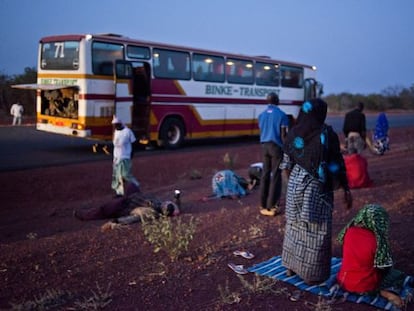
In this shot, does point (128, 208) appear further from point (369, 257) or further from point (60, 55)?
point (60, 55)

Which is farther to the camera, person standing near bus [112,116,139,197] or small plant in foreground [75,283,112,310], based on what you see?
person standing near bus [112,116,139,197]

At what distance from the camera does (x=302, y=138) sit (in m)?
4.23

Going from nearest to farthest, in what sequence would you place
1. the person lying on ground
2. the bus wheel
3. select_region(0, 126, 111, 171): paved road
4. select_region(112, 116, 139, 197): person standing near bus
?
the person lying on ground < select_region(112, 116, 139, 197): person standing near bus < select_region(0, 126, 111, 171): paved road < the bus wheel

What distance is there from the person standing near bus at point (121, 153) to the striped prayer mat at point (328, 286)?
384 cm

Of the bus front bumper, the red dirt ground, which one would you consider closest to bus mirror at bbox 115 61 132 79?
the bus front bumper

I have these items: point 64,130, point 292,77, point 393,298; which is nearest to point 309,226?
point 393,298

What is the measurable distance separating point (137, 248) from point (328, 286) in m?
2.17

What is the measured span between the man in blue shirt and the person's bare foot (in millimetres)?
2911

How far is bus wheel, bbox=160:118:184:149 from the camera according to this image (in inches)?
621

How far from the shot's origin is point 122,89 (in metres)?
13.8

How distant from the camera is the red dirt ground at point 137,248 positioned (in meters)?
4.05

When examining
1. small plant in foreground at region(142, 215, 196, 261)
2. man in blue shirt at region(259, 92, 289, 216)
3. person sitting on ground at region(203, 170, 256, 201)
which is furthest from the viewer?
person sitting on ground at region(203, 170, 256, 201)

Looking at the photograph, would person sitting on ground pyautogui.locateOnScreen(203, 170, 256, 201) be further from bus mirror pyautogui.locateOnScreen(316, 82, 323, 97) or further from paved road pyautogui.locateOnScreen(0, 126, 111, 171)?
bus mirror pyautogui.locateOnScreen(316, 82, 323, 97)

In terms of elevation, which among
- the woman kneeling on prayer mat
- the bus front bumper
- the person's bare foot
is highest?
the bus front bumper
